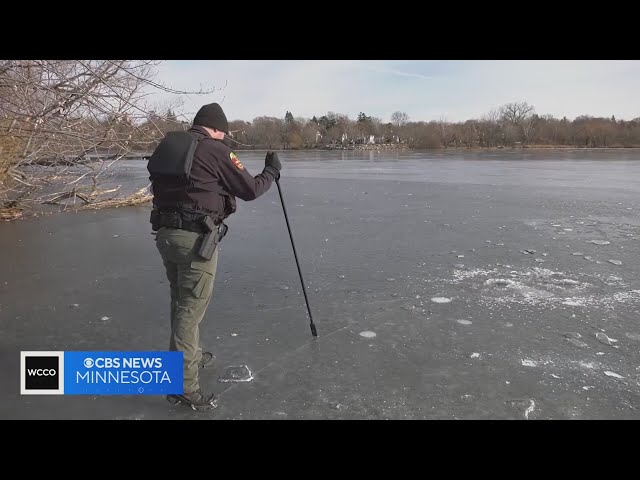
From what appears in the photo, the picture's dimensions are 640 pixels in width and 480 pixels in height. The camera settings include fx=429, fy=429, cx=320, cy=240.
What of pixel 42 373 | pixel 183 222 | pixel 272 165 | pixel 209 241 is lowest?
pixel 42 373

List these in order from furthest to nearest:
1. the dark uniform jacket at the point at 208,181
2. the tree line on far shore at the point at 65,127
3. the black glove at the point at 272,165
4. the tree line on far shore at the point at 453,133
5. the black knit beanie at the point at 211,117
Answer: the tree line on far shore at the point at 453,133, the tree line on far shore at the point at 65,127, the black glove at the point at 272,165, the black knit beanie at the point at 211,117, the dark uniform jacket at the point at 208,181

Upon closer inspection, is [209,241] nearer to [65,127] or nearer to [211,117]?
[211,117]

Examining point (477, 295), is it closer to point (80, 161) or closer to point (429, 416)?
point (429, 416)

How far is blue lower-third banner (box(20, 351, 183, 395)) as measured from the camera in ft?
9.98

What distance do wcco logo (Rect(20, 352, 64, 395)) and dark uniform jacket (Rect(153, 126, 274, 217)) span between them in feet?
5.07

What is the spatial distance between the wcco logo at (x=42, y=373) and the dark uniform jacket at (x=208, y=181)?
1.54 metres

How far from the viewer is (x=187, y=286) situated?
120 inches

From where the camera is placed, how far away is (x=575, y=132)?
226 ft

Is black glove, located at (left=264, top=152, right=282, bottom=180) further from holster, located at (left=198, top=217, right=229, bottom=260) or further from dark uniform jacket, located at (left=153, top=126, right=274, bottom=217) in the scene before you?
holster, located at (left=198, top=217, right=229, bottom=260)

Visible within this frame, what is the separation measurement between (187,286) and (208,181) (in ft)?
2.49

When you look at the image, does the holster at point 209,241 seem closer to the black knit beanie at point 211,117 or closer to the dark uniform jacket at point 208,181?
the dark uniform jacket at point 208,181

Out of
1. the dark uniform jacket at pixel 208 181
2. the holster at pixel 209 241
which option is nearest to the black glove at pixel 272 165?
the dark uniform jacket at pixel 208 181

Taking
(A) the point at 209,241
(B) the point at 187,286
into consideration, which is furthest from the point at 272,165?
(B) the point at 187,286

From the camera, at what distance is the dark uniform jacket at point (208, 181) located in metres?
2.95
